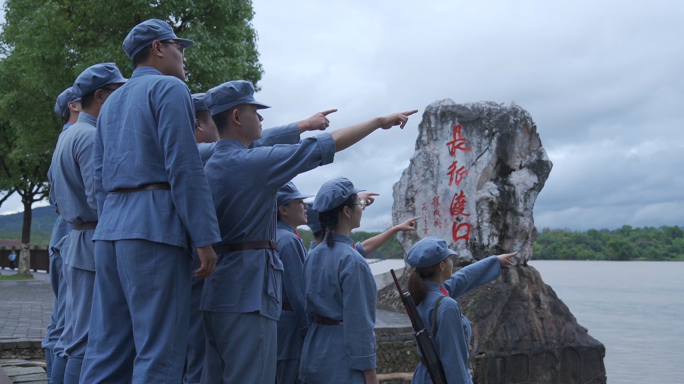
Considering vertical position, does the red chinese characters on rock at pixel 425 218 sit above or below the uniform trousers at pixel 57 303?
above

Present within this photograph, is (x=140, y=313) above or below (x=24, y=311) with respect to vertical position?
above

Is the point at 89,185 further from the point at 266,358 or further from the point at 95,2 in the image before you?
the point at 95,2

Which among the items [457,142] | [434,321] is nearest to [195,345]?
[434,321]

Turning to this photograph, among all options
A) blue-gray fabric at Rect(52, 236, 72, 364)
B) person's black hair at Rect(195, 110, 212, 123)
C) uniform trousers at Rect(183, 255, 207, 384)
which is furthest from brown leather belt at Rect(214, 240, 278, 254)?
blue-gray fabric at Rect(52, 236, 72, 364)

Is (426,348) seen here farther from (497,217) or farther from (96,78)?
(497,217)

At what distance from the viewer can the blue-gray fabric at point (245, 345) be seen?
2.83 meters

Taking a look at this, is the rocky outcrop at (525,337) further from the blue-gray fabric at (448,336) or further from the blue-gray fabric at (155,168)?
the blue-gray fabric at (155,168)

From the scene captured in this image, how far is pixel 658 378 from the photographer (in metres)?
14.2

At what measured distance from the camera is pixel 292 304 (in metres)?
3.86

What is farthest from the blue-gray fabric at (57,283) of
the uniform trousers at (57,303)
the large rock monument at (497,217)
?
the large rock monument at (497,217)

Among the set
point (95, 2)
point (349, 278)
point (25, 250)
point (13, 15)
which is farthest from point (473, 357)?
point (25, 250)

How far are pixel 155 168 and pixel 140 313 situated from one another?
22.9 inches

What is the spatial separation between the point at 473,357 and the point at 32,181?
17.2 meters

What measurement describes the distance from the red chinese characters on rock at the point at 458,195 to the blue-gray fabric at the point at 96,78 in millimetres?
7490
